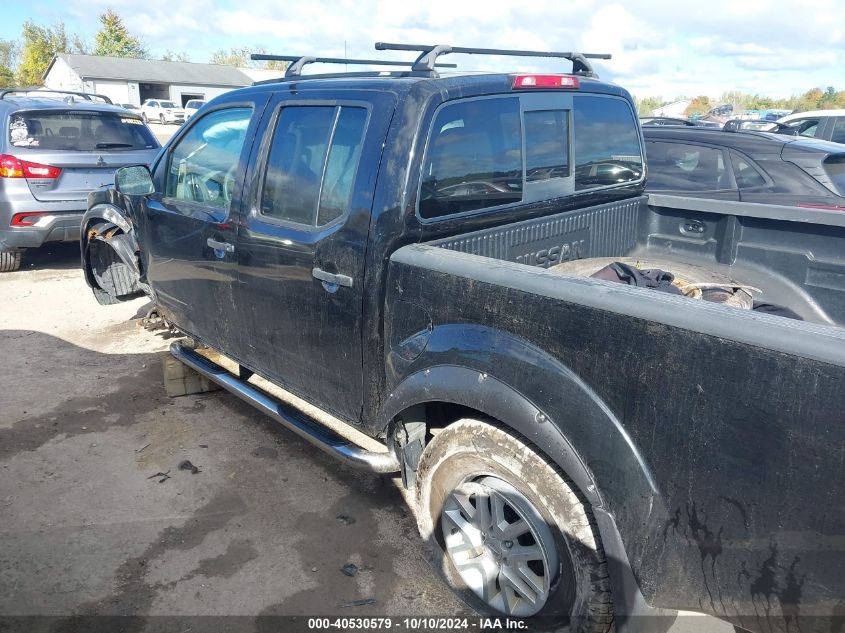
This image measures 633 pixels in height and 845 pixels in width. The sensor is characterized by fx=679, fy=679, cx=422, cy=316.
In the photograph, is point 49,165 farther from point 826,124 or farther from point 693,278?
point 826,124

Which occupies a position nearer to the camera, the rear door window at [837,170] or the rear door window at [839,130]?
the rear door window at [837,170]

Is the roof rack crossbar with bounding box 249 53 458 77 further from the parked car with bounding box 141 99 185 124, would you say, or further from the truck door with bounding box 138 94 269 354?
the parked car with bounding box 141 99 185 124

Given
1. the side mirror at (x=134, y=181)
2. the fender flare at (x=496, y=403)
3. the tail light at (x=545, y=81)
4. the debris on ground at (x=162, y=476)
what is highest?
the tail light at (x=545, y=81)

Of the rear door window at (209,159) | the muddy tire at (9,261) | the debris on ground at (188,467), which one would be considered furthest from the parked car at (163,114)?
the debris on ground at (188,467)

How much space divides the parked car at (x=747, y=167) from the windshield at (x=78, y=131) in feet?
19.4

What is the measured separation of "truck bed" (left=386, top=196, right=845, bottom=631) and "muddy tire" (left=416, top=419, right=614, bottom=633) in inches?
5.8

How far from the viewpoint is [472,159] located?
290 cm

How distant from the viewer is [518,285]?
2174 mm

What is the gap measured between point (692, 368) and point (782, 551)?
0.48 m

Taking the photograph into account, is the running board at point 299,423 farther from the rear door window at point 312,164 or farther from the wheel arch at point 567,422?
the rear door window at point 312,164

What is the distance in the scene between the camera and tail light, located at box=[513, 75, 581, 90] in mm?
3070

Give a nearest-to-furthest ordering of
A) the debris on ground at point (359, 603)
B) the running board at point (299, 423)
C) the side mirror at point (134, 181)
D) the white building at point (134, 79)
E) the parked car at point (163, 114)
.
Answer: the debris on ground at point (359, 603) < the running board at point (299, 423) < the side mirror at point (134, 181) < the parked car at point (163, 114) < the white building at point (134, 79)

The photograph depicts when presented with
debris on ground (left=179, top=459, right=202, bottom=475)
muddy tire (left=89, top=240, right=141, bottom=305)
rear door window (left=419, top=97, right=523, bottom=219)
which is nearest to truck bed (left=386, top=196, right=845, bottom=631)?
rear door window (left=419, top=97, right=523, bottom=219)

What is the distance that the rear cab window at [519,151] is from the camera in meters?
2.77
